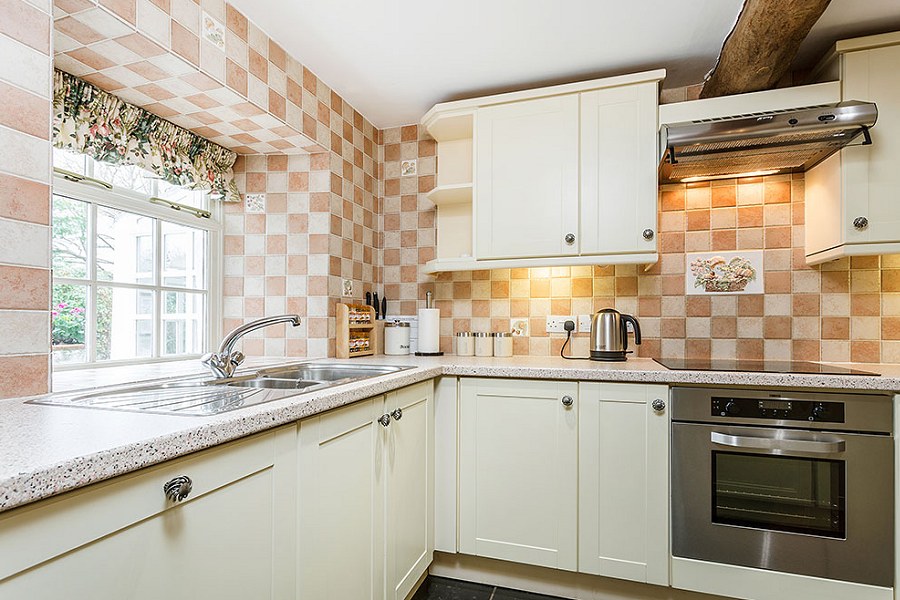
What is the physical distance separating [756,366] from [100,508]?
2.08 meters

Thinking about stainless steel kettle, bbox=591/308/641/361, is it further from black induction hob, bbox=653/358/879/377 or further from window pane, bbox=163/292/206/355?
window pane, bbox=163/292/206/355

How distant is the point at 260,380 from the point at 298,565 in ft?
2.32

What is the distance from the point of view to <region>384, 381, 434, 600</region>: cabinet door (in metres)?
1.62

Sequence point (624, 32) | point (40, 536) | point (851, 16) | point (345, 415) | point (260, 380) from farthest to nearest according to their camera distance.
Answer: point (624, 32) < point (851, 16) < point (260, 380) < point (345, 415) < point (40, 536)

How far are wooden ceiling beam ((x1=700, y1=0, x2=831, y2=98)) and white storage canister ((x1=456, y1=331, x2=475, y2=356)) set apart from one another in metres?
1.55

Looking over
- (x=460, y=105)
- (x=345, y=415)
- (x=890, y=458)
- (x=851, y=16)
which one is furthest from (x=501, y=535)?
(x=851, y=16)

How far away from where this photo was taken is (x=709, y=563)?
172 centimetres

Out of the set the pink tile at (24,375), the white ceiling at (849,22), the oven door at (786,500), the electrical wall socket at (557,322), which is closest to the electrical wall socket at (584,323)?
the electrical wall socket at (557,322)

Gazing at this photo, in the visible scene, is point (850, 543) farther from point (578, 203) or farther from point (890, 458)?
point (578, 203)

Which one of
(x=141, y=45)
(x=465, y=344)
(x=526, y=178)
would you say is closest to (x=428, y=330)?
(x=465, y=344)

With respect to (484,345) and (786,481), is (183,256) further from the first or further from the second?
(786,481)

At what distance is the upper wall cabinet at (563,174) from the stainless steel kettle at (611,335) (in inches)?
9.6

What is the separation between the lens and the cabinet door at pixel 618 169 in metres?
2.09

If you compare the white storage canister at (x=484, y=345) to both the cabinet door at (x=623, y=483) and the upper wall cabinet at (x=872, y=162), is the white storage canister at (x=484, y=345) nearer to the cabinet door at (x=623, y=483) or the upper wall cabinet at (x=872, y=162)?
the cabinet door at (x=623, y=483)
